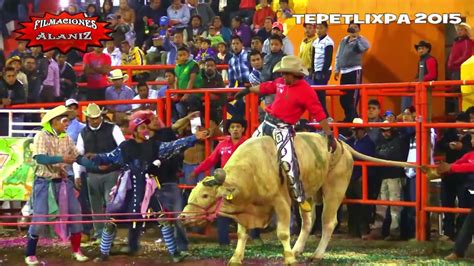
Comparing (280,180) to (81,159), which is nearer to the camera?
(280,180)

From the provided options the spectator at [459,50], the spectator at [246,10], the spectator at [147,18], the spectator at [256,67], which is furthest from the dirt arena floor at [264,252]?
the spectator at [147,18]

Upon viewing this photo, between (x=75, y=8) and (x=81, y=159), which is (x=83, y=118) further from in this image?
(x=75, y=8)

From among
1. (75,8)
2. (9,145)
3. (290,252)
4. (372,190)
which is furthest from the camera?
(75,8)

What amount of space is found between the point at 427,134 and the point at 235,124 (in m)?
2.45

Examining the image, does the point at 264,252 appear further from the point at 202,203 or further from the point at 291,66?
the point at 291,66

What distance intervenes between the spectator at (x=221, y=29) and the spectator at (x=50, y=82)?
13.4 feet

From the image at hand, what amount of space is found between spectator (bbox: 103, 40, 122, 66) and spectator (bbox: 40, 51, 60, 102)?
1.97 metres

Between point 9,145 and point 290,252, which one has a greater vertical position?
point 9,145

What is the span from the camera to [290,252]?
40.2 feet

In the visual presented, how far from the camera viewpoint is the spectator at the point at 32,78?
19156 mm

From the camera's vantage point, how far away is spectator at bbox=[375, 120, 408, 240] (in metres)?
14.7

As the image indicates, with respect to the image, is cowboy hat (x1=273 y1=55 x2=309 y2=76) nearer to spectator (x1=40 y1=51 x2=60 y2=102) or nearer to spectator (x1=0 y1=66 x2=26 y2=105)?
spectator (x1=0 y1=66 x2=26 y2=105)

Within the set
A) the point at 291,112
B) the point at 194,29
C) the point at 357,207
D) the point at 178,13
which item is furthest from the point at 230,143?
the point at 178,13

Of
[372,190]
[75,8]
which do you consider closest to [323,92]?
[372,190]
